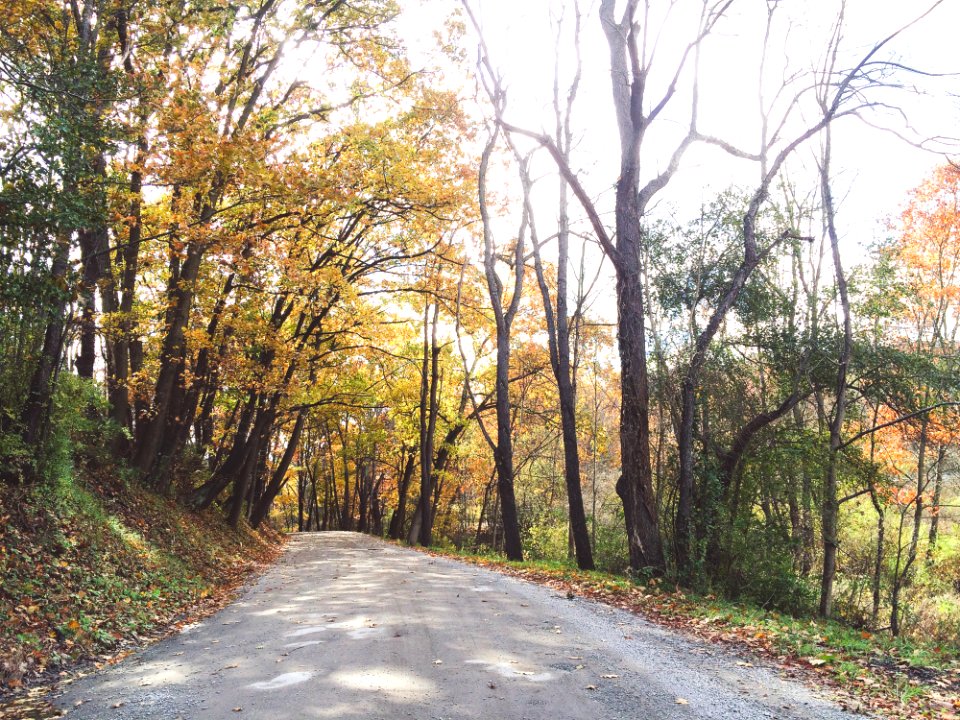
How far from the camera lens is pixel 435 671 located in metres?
5.21

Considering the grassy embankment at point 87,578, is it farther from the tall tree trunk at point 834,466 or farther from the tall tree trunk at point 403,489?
the tall tree trunk at point 403,489

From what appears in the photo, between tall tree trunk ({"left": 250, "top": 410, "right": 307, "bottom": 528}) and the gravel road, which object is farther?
tall tree trunk ({"left": 250, "top": 410, "right": 307, "bottom": 528})

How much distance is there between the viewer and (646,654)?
602 cm

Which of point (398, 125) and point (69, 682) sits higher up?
point (398, 125)

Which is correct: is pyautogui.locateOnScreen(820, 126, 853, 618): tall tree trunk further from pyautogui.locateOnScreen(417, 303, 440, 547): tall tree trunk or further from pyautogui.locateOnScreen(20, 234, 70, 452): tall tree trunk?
pyautogui.locateOnScreen(417, 303, 440, 547): tall tree trunk

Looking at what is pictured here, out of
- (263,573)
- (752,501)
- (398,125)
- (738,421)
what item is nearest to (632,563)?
(752,501)

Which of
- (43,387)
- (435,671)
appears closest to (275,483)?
(43,387)

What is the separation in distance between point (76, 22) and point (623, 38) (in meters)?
9.25

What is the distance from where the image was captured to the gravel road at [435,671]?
14.6ft

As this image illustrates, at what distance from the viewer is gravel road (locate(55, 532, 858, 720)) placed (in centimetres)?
446

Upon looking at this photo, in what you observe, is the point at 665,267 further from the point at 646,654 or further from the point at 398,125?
the point at 646,654

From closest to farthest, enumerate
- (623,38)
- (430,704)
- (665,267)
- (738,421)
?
(430,704), (623,38), (738,421), (665,267)

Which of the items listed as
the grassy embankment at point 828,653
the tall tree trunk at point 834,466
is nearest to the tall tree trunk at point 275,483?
the grassy embankment at point 828,653

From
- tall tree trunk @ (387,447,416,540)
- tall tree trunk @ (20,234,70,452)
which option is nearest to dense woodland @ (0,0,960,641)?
tall tree trunk @ (20,234,70,452)
